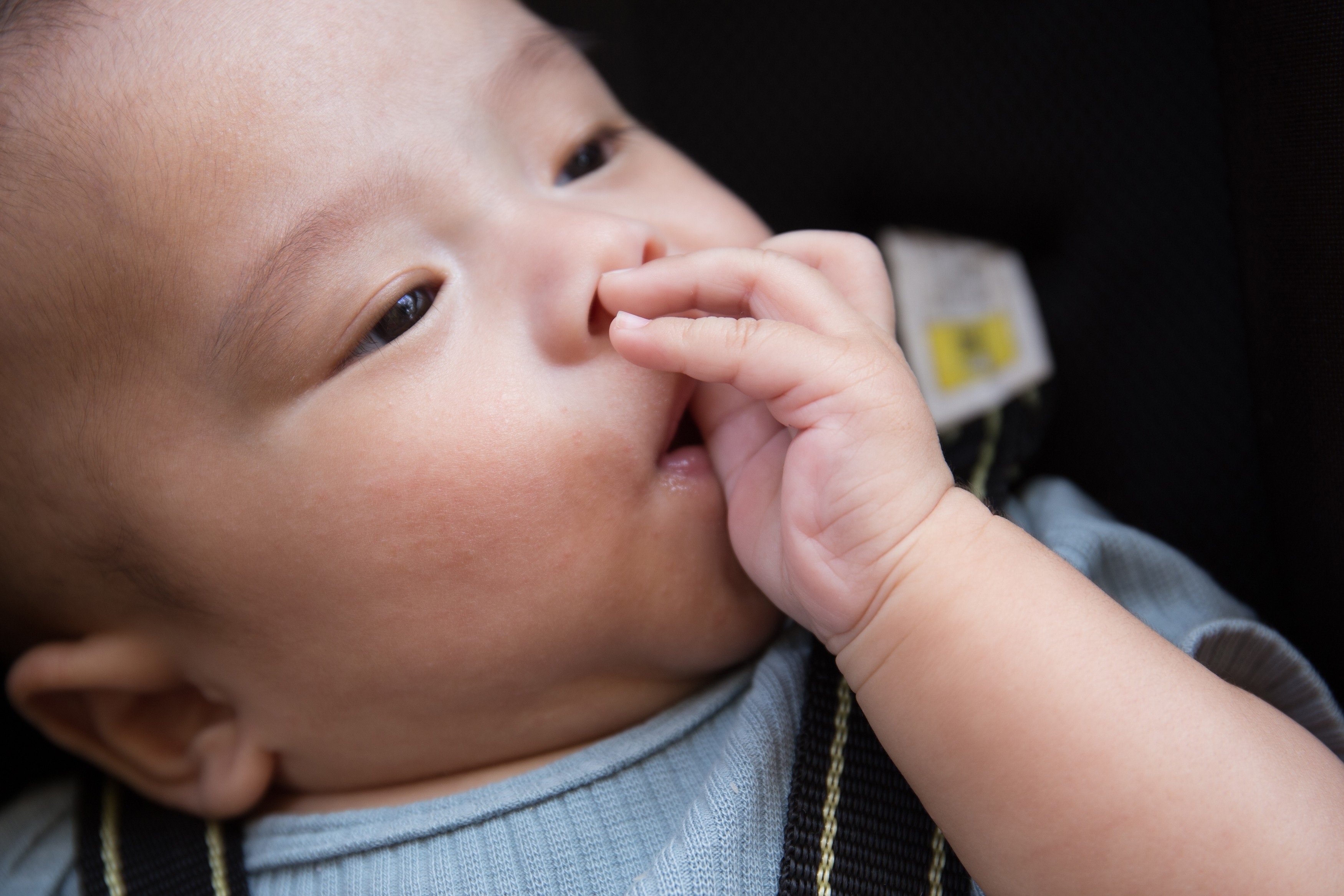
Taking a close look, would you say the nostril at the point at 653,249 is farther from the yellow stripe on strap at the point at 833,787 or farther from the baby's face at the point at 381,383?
the yellow stripe on strap at the point at 833,787

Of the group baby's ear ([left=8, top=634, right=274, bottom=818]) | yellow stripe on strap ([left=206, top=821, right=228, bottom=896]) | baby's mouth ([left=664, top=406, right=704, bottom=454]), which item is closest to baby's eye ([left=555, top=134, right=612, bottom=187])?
baby's mouth ([left=664, top=406, right=704, bottom=454])

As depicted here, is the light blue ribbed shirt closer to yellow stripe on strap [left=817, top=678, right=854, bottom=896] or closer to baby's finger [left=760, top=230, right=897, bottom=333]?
yellow stripe on strap [left=817, top=678, right=854, bottom=896]

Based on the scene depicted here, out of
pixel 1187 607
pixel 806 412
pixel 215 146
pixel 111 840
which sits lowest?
pixel 1187 607

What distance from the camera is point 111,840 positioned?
2.99 feet

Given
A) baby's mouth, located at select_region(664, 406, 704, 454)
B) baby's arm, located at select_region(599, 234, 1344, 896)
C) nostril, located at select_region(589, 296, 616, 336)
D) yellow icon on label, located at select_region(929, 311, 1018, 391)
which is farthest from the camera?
yellow icon on label, located at select_region(929, 311, 1018, 391)

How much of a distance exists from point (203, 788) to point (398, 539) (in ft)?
1.16

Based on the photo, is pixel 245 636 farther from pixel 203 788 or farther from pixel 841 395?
pixel 841 395

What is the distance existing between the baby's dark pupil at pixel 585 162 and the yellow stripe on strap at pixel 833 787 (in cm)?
48

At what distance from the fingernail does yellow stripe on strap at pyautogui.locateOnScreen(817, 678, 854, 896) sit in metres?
0.31

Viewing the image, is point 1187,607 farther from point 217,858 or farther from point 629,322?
point 217,858

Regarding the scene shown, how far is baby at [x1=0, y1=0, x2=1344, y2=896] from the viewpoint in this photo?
66 centimetres

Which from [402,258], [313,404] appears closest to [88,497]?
[313,404]

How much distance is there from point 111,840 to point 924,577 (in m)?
0.77

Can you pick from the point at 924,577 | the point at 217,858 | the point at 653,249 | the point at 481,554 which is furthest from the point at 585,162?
the point at 217,858
